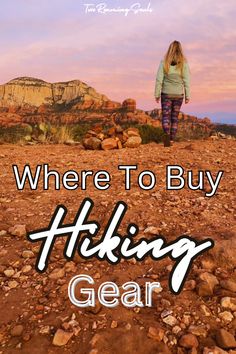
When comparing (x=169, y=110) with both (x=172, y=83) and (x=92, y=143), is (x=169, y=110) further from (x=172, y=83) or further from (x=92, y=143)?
(x=92, y=143)

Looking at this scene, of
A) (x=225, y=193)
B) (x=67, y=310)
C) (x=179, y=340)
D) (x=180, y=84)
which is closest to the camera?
(x=179, y=340)

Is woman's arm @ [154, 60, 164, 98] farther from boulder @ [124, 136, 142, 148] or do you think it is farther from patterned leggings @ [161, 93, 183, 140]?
boulder @ [124, 136, 142, 148]

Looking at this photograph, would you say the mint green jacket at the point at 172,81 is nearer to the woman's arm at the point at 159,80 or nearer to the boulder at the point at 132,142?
the woman's arm at the point at 159,80

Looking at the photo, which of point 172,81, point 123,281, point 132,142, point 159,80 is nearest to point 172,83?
point 172,81

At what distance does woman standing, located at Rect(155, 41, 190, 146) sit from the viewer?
7988 millimetres

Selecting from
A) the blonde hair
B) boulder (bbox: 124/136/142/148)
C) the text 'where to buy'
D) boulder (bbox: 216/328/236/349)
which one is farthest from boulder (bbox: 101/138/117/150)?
boulder (bbox: 216/328/236/349)

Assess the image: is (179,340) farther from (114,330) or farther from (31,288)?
(31,288)

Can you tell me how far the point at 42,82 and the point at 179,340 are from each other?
144754 millimetres

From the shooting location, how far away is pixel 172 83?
322 inches

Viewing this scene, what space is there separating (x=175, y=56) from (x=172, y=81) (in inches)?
20.6

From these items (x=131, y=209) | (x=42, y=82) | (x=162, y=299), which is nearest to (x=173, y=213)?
Result: (x=131, y=209)

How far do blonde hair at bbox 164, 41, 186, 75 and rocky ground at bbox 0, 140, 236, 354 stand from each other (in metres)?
3.97

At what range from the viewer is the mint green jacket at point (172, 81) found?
811 centimetres

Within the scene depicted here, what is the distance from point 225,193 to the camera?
4.74m
